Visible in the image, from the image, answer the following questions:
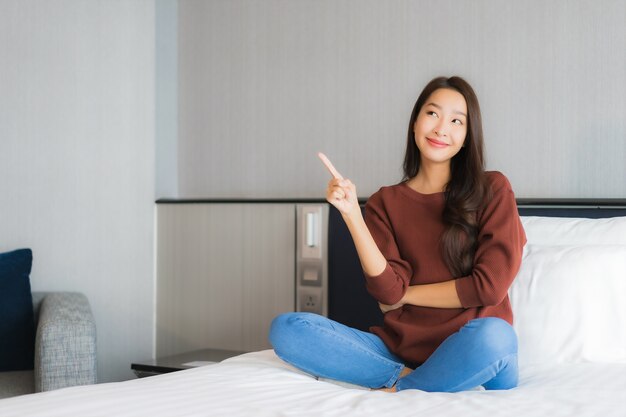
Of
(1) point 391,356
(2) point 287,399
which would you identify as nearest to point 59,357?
(1) point 391,356

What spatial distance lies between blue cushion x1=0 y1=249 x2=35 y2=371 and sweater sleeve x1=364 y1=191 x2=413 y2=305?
127 cm

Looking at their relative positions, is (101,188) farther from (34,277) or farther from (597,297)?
(597,297)

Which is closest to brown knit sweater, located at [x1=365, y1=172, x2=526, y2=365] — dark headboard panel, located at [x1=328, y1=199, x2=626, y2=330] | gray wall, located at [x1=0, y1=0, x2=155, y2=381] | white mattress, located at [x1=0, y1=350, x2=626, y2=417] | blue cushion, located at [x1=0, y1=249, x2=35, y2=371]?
white mattress, located at [x1=0, y1=350, x2=626, y2=417]

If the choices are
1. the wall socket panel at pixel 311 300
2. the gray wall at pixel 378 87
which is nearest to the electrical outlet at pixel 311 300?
the wall socket panel at pixel 311 300

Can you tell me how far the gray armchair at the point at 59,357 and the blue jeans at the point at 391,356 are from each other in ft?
2.85

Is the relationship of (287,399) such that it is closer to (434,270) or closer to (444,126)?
(434,270)

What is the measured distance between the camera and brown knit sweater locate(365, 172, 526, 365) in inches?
82.1

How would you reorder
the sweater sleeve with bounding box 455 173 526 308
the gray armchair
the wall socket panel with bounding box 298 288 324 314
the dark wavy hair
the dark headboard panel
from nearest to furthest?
the sweater sleeve with bounding box 455 173 526 308
the dark wavy hair
the gray armchair
the dark headboard panel
the wall socket panel with bounding box 298 288 324 314

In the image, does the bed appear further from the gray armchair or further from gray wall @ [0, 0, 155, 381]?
gray wall @ [0, 0, 155, 381]

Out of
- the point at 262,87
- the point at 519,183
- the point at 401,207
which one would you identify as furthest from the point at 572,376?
the point at 262,87

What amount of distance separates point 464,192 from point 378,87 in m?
1.11

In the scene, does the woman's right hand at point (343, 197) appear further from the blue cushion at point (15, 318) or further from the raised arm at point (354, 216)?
the blue cushion at point (15, 318)

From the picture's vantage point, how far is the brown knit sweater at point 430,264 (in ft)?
6.84

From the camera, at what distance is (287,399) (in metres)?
1.65
